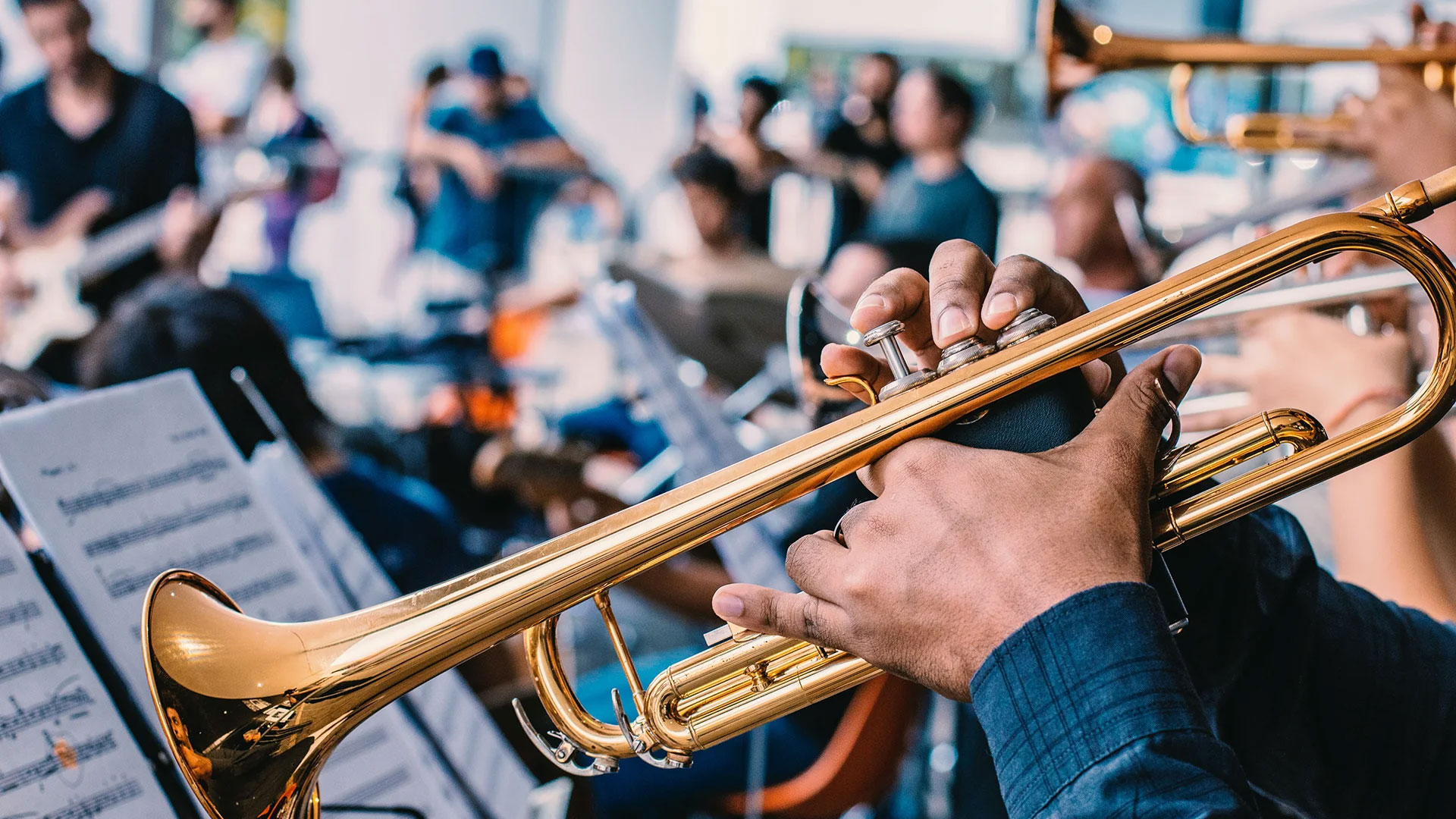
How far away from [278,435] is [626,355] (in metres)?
0.80

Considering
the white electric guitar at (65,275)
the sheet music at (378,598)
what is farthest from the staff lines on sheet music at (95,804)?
the white electric guitar at (65,275)

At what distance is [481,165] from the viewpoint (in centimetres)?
543

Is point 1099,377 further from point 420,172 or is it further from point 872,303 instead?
point 420,172

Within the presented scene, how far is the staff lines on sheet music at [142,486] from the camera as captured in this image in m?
1.08

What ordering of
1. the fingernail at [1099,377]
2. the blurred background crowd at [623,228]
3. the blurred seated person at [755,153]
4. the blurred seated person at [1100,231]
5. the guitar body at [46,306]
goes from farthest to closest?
the blurred seated person at [755,153]
the guitar body at [46,306]
the blurred seated person at [1100,231]
the blurred background crowd at [623,228]
the fingernail at [1099,377]

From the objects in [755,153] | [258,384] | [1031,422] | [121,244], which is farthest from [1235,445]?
[755,153]

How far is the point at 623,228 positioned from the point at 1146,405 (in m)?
6.59

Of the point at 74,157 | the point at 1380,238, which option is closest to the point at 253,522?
the point at 1380,238

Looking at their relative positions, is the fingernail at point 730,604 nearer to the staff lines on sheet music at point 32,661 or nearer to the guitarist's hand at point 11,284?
the staff lines on sheet music at point 32,661

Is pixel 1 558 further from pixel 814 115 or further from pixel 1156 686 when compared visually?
pixel 814 115

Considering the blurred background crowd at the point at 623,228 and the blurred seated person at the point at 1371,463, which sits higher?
the blurred background crowd at the point at 623,228

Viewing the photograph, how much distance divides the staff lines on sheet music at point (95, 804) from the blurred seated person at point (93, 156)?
130 inches

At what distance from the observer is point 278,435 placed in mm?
1378

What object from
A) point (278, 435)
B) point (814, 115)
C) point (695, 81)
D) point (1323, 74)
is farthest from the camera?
point (695, 81)
